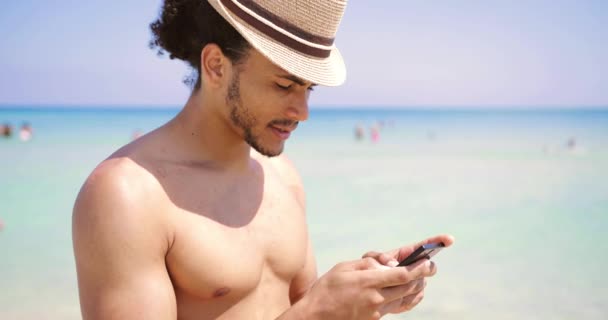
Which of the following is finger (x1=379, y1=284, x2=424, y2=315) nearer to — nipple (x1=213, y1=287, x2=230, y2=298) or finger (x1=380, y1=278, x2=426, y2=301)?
finger (x1=380, y1=278, x2=426, y2=301)

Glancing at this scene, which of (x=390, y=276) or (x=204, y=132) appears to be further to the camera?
(x=204, y=132)

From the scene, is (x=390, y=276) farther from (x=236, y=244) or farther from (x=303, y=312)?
(x=236, y=244)

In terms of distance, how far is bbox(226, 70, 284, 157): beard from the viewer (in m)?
2.11

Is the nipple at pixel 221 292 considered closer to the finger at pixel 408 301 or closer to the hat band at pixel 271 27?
the finger at pixel 408 301

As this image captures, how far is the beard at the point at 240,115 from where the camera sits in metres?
2.11

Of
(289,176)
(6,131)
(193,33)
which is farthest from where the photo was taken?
(6,131)

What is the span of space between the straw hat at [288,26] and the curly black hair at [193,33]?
0.11 m

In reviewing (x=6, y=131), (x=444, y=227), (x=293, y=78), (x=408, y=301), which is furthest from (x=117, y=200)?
(x=6, y=131)

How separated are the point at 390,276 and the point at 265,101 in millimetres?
745

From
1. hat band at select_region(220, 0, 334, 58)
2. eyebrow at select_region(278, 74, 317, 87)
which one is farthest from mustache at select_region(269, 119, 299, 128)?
hat band at select_region(220, 0, 334, 58)

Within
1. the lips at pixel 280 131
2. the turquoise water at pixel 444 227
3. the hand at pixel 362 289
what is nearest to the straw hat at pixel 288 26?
the lips at pixel 280 131

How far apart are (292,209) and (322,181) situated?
9.68 meters

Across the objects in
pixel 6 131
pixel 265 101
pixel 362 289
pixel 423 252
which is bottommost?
pixel 6 131

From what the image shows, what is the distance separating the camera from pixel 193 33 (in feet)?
7.50
